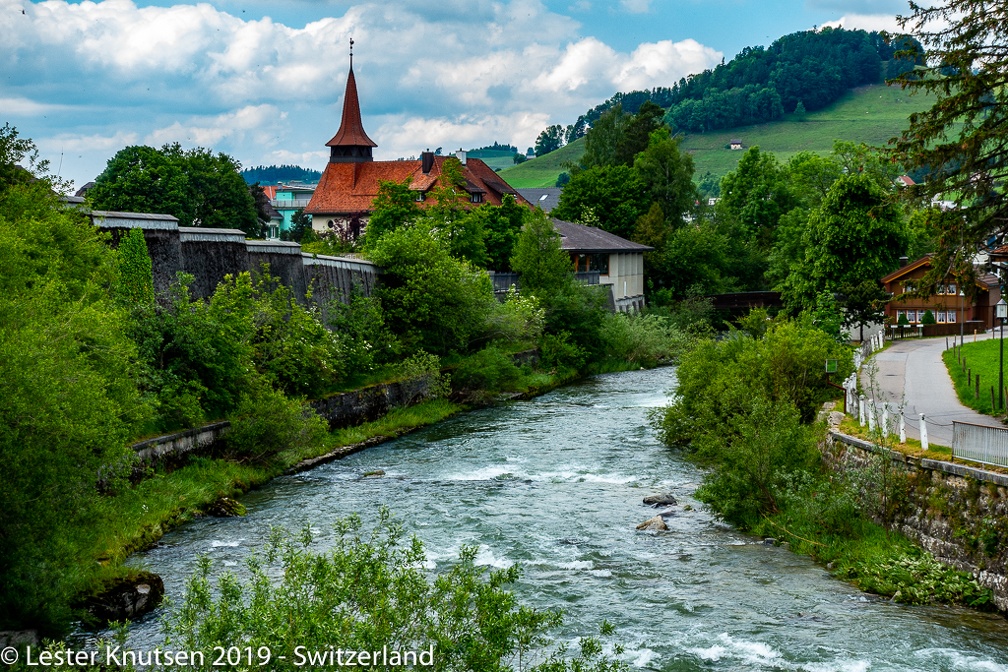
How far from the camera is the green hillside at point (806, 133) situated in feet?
564

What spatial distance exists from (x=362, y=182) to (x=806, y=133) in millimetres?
103321

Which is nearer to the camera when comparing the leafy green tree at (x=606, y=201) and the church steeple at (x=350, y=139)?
the leafy green tree at (x=606, y=201)

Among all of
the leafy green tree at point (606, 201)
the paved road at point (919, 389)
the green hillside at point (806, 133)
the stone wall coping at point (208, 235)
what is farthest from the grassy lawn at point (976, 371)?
the green hillside at point (806, 133)

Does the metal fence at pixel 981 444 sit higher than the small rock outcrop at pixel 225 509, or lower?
higher

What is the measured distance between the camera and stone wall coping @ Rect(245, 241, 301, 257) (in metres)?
37.3

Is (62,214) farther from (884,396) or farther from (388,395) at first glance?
(884,396)

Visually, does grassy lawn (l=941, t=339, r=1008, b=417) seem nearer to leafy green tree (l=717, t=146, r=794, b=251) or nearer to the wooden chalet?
the wooden chalet

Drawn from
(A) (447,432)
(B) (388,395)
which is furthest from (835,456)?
(B) (388,395)

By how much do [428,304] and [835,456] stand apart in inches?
886

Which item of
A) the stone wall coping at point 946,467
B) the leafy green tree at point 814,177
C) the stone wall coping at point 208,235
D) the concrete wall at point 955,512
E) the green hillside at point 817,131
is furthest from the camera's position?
the green hillside at point 817,131

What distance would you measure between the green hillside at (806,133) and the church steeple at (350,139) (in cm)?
8201

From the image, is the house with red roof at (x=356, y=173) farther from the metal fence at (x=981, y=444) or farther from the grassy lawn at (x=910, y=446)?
the metal fence at (x=981, y=444)

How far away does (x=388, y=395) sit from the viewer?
38.9 meters

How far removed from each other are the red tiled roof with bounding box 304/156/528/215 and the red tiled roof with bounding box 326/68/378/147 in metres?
1.95
